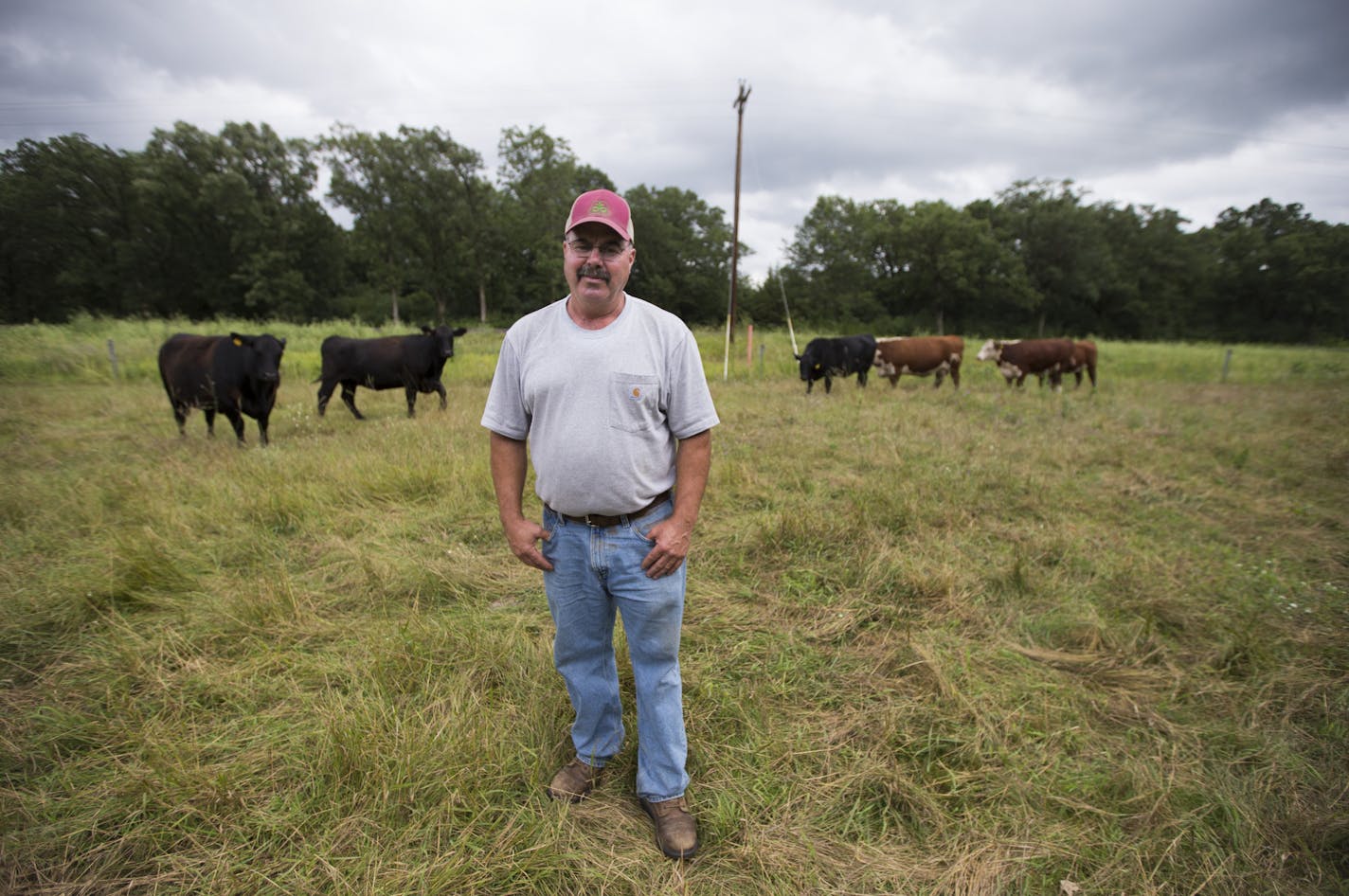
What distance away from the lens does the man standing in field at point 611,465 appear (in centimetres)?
171

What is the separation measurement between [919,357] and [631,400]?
1386cm

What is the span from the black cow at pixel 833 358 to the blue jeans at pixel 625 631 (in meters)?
11.2

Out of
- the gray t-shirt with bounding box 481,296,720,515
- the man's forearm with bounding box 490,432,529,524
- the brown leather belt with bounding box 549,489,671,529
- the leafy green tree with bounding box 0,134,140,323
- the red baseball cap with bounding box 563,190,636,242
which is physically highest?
the leafy green tree with bounding box 0,134,140,323

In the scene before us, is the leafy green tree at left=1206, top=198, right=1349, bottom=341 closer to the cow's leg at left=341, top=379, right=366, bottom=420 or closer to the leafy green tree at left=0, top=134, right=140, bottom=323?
the cow's leg at left=341, top=379, right=366, bottom=420

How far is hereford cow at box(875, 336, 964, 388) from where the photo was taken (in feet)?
45.6

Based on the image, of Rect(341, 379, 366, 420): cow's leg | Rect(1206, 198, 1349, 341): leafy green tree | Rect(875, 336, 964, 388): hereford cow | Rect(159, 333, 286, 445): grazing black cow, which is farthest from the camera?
Rect(1206, 198, 1349, 341): leafy green tree

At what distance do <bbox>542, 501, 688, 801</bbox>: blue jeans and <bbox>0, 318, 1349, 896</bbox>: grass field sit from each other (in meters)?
0.28

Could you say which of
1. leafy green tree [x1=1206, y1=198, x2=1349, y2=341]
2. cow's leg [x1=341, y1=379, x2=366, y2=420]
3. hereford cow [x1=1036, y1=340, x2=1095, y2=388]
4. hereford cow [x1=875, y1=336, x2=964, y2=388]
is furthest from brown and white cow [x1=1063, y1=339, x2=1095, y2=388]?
A: leafy green tree [x1=1206, y1=198, x2=1349, y2=341]

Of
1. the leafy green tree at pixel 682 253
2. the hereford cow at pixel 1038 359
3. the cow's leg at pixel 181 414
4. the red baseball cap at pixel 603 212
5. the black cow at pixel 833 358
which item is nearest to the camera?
the red baseball cap at pixel 603 212

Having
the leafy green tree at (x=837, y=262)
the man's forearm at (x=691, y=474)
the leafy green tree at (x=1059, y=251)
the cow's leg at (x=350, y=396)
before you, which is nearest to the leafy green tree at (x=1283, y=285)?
the leafy green tree at (x=1059, y=251)

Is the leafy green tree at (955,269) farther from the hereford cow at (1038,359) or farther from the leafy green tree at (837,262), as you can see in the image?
the hereford cow at (1038,359)

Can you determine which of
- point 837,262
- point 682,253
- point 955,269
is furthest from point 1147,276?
point 682,253

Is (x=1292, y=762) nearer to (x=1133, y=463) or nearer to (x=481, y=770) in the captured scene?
(x=481, y=770)

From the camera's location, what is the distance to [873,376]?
655 inches
